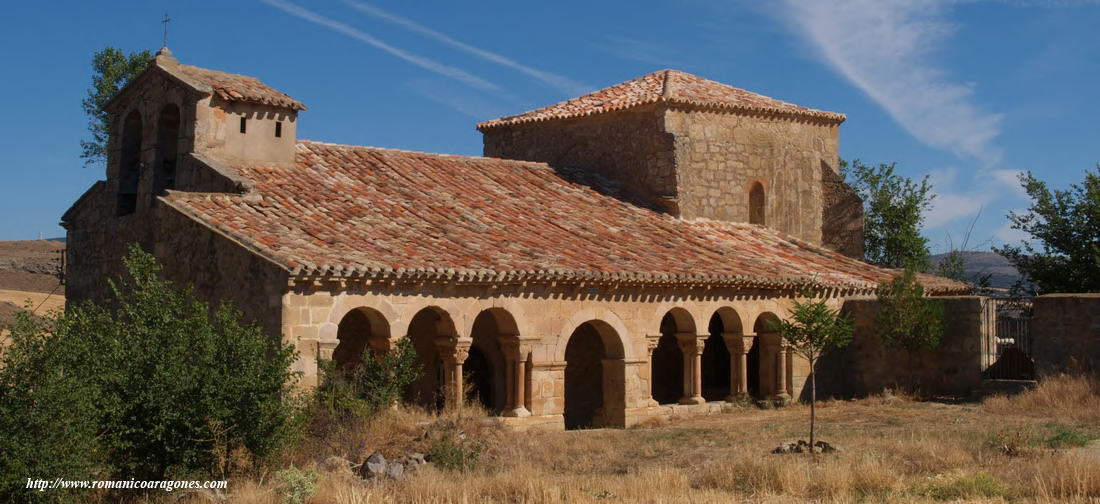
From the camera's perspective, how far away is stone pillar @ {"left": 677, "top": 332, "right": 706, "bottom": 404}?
1819cm

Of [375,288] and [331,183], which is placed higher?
[331,183]

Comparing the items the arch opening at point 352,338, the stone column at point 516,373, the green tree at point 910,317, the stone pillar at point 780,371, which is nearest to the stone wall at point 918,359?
the green tree at point 910,317

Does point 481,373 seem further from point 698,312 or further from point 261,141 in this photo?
point 261,141

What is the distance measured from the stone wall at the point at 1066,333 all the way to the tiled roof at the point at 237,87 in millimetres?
12281

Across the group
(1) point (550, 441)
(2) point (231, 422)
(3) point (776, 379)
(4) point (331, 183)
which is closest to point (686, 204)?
(3) point (776, 379)

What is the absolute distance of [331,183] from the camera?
17.1 meters

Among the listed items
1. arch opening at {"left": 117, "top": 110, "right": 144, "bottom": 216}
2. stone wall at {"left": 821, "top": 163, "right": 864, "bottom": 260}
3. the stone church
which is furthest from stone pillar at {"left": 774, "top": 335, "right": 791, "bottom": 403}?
arch opening at {"left": 117, "top": 110, "right": 144, "bottom": 216}

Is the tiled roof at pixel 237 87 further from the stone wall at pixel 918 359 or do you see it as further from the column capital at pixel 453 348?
the stone wall at pixel 918 359

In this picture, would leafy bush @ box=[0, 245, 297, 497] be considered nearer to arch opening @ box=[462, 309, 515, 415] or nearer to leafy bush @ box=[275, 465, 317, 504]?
leafy bush @ box=[275, 465, 317, 504]

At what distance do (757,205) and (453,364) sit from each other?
33.7 feet

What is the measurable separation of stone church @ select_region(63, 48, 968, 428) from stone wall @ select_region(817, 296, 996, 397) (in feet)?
1.80

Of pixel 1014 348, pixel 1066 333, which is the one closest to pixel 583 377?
pixel 1014 348

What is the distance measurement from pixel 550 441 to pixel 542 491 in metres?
4.16

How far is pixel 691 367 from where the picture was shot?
18.5m
